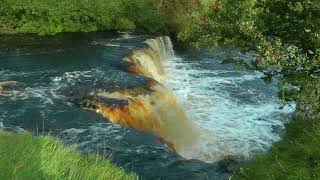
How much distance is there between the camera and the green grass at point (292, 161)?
6707 mm

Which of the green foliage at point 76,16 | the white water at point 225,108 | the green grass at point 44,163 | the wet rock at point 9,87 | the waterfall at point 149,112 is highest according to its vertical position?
the green grass at point 44,163

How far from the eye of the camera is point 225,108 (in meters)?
18.6

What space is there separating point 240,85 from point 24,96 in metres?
9.84

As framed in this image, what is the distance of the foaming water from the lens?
48.2 feet

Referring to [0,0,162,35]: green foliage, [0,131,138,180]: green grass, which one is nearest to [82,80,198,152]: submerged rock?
[0,131,138,180]: green grass

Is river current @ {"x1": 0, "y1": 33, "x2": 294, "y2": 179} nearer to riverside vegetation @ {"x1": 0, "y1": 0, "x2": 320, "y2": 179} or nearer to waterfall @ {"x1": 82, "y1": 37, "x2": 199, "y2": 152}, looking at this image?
waterfall @ {"x1": 82, "y1": 37, "x2": 199, "y2": 152}

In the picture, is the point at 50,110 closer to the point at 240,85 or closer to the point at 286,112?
the point at 286,112

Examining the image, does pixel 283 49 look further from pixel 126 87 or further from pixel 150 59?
pixel 150 59

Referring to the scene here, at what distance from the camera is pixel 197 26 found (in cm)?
1070

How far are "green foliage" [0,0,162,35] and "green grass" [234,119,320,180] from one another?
22620 mm

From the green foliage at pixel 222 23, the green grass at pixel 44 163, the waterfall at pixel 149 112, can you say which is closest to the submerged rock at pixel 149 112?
the waterfall at pixel 149 112

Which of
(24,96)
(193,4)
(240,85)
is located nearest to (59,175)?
(24,96)

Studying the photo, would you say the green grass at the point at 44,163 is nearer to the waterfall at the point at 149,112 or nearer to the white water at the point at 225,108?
the white water at the point at 225,108

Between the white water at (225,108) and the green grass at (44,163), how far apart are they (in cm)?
647
